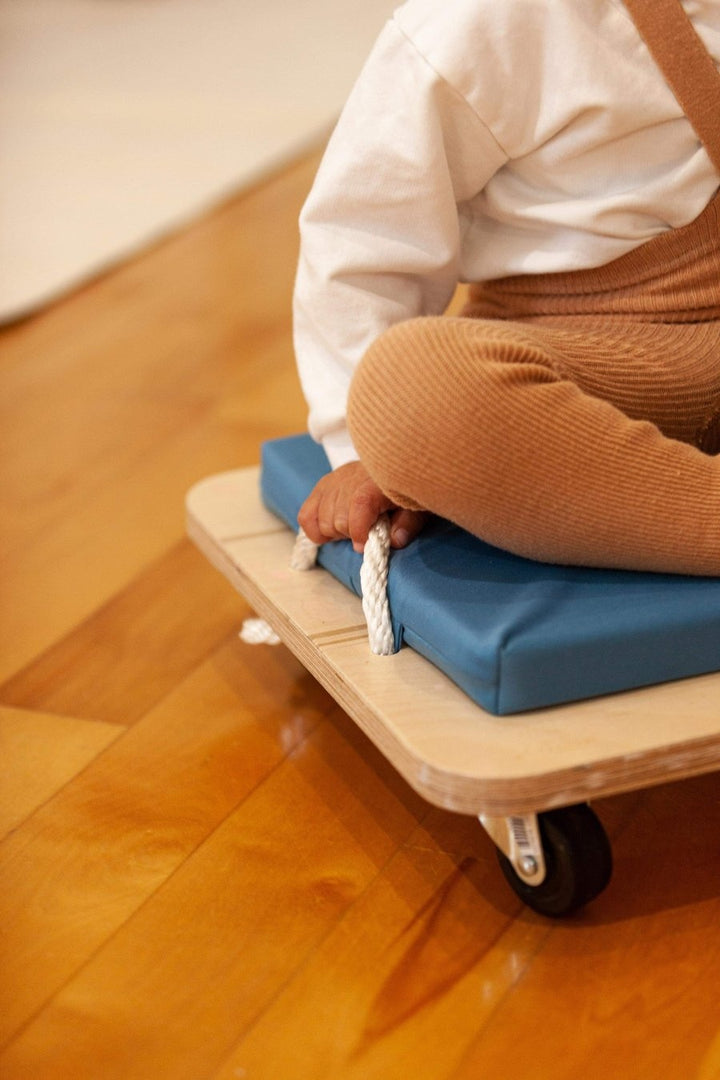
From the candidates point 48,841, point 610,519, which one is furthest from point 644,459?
point 48,841

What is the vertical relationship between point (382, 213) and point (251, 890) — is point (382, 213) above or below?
above

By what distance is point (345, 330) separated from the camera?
78 cm

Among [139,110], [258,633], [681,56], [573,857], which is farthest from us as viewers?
[139,110]

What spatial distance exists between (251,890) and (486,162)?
1.39ft

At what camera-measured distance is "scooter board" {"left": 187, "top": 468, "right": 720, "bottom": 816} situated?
58cm

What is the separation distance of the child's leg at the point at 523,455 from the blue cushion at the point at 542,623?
0.06ft

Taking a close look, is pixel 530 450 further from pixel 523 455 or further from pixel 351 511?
pixel 351 511

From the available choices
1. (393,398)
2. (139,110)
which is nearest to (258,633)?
(393,398)

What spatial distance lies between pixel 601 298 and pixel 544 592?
21cm

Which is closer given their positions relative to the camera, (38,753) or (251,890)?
(251,890)

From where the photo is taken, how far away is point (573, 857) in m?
0.61

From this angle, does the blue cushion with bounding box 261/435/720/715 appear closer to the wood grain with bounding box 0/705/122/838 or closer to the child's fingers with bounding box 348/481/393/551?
the child's fingers with bounding box 348/481/393/551

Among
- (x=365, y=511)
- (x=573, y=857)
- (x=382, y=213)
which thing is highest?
(x=382, y=213)

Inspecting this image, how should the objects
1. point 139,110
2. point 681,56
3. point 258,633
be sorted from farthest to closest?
point 139,110 < point 258,633 < point 681,56
